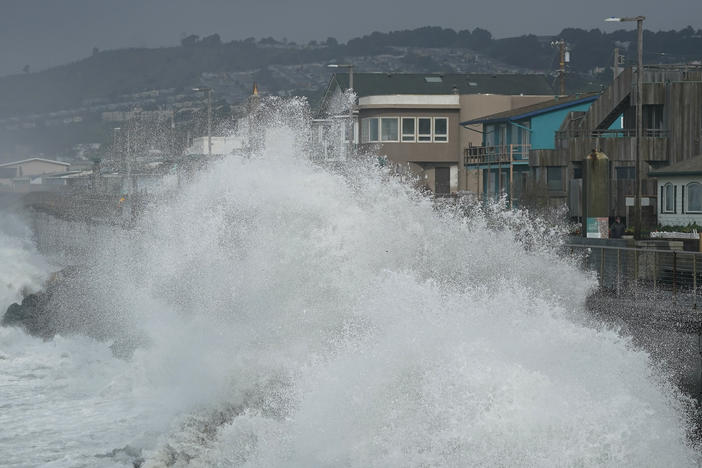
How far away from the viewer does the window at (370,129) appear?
58.2m

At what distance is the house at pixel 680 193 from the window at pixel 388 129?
2692cm

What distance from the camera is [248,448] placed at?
1382 centimetres

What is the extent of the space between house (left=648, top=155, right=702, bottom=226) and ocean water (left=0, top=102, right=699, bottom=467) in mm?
4259

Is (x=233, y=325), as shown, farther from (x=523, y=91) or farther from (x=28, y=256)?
(x=523, y=91)

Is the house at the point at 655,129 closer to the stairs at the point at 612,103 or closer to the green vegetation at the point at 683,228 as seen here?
the stairs at the point at 612,103

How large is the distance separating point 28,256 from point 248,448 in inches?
1865

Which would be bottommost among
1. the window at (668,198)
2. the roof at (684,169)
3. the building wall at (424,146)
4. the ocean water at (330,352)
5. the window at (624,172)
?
the ocean water at (330,352)

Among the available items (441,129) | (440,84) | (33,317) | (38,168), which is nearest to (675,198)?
(33,317)

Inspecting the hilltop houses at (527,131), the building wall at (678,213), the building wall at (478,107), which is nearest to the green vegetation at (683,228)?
the building wall at (678,213)

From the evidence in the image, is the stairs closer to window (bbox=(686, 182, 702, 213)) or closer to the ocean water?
window (bbox=(686, 182, 702, 213))

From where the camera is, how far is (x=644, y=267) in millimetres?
23453

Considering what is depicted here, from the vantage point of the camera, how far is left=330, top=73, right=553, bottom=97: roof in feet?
217

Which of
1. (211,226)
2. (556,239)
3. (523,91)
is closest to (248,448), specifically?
(211,226)

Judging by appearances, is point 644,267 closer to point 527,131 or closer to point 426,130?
point 527,131
